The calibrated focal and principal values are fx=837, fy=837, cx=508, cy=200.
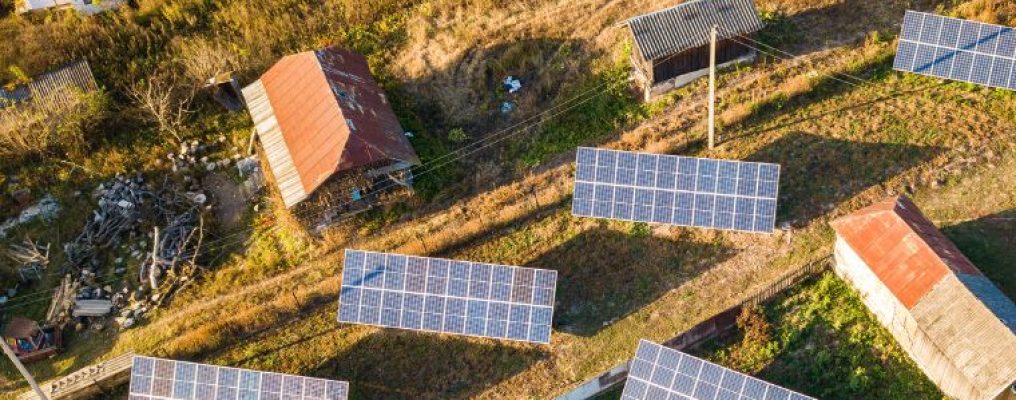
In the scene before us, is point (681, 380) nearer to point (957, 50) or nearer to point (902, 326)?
point (902, 326)

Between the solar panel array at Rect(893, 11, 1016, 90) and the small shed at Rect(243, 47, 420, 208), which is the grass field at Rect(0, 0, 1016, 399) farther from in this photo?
the small shed at Rect(243, 47, 420, 208)

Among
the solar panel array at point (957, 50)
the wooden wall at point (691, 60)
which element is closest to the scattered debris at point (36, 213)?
the wooden wall at point (691, 60)

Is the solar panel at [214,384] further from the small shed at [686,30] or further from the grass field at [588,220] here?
the small shed at [686,30]

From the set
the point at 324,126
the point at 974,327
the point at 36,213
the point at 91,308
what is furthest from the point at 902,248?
the point at 36,213

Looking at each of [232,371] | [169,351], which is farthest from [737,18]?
[169,351]

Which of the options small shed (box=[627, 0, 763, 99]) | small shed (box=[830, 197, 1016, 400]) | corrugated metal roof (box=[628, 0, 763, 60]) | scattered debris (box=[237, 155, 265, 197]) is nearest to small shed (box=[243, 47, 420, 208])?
scattered debris (box=[237, 155, 265, 197])

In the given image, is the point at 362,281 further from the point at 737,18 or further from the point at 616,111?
the point at 737,18

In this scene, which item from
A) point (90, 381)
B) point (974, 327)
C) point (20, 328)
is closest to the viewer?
point (974, 327)
